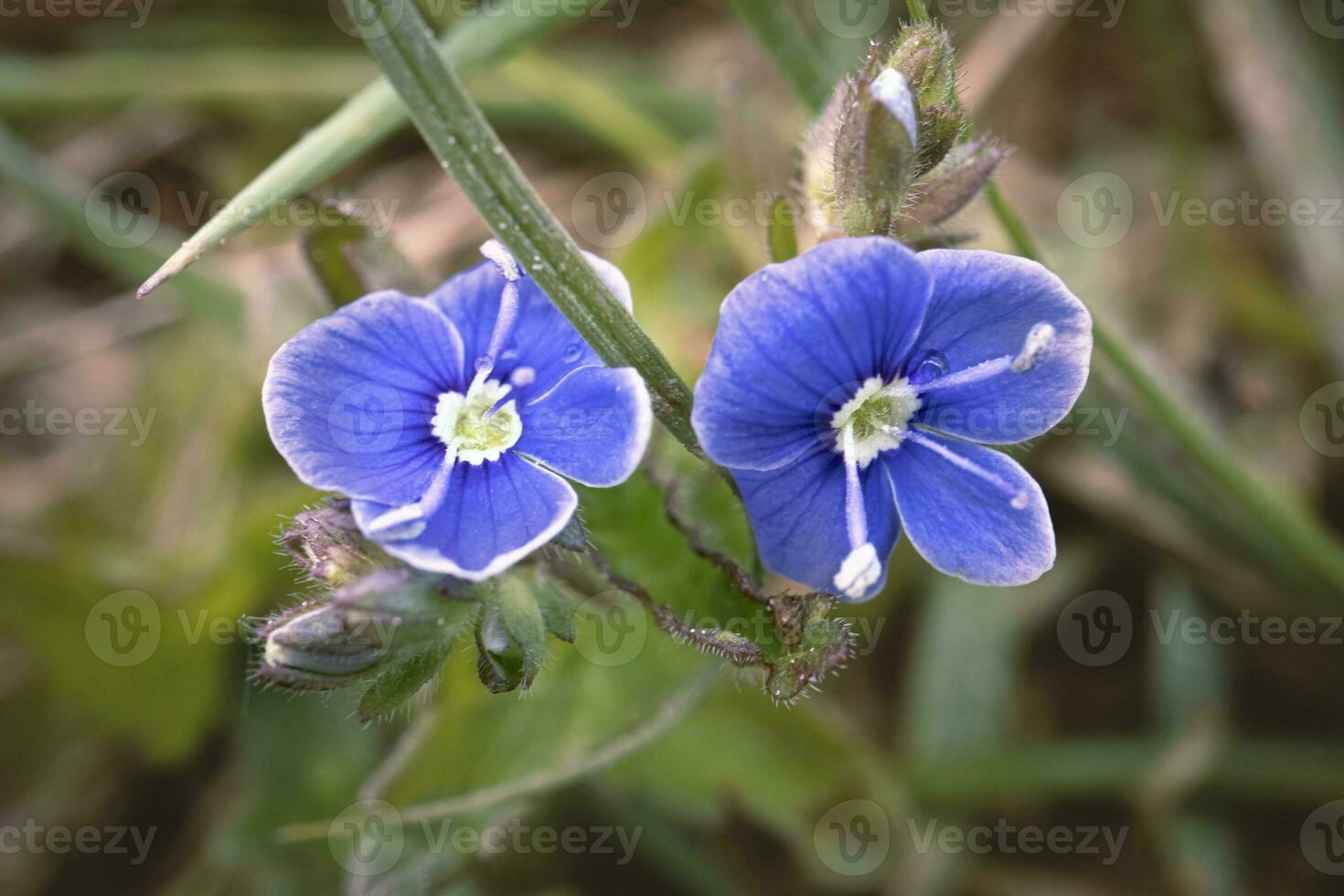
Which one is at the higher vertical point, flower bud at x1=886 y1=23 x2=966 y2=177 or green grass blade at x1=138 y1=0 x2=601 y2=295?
green grass blade at x1=138 y1=0 x2=601 y2=295

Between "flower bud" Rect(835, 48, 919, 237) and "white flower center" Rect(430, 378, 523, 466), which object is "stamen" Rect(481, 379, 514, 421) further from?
"flower bud" Rect(835, 48, 919, 237)

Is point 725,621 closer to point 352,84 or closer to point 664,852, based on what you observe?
point 664,852

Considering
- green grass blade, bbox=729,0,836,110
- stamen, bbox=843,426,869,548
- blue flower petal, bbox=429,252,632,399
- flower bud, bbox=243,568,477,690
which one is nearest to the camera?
flower bud, bbox=243,568,477,690

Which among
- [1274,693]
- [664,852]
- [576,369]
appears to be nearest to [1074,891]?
[1274,693]

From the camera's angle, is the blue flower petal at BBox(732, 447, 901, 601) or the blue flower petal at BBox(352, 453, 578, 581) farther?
the blue flower petal at BBox(732, 447, 901, 601)

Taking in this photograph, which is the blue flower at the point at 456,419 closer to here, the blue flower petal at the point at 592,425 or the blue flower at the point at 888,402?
the blue flower petal at the point at 592,425

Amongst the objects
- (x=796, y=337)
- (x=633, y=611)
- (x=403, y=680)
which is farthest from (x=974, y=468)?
(x=633, y=611)

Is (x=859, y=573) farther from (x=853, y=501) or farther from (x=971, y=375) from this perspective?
(x=971, y=375)

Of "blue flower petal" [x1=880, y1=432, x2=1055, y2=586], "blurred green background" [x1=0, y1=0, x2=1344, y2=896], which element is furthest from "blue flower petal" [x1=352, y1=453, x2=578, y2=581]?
"blurred green background" [x1=0, y1=0, x2=1344, y2=896]
